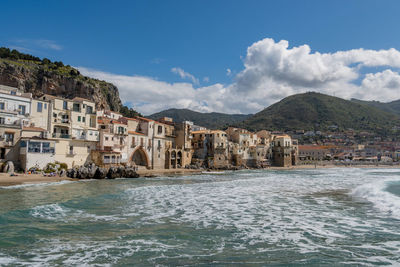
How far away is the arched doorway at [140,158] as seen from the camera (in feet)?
179

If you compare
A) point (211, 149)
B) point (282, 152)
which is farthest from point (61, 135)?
point (282, 152)

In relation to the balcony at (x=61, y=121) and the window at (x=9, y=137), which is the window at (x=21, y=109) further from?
the balcony at (x=61, y=121)

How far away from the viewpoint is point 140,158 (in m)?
55.6

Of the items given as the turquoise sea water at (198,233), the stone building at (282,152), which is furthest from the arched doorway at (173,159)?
the turquoise sea water at (198,233)

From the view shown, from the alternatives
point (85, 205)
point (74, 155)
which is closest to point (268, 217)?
point (85, 205)

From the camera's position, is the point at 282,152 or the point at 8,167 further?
the point at 282,152

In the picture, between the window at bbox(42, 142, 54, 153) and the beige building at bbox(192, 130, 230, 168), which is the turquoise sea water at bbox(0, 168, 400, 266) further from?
the beige building at bbox(192, 130, 230, 168)

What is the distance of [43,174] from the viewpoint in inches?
1396

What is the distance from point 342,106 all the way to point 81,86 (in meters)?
177

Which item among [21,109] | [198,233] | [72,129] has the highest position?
[21,109]

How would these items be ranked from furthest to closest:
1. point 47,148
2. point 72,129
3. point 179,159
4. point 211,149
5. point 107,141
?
point 211,149 < point 179,159 < point 107,141 < point 72,129 < point 47,148

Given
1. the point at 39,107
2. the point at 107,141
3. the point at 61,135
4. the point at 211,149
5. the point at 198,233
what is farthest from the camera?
the point at 211,149

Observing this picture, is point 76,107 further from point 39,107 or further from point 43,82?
point 43,82

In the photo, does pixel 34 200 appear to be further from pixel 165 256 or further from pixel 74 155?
pixel 74 155
